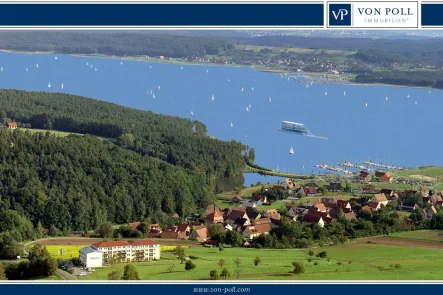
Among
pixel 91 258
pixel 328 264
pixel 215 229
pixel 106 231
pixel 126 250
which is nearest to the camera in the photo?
pixel 91 258

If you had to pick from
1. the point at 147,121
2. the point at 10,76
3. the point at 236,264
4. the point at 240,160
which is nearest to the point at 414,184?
the point at 240,160

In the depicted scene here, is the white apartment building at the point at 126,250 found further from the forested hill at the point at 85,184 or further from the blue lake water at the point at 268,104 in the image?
the blue lake water at the point at 268,104

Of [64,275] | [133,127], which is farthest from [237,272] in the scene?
[133,127]

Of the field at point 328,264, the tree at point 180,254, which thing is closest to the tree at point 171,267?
the field at point 328,264

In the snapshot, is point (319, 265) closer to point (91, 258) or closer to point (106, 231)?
point (91, 258)

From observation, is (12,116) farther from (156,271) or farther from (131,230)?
(156,271)

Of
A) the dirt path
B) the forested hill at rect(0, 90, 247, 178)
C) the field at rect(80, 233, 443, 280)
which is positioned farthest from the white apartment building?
the forested hill at rect(0, 90, 247, 178)

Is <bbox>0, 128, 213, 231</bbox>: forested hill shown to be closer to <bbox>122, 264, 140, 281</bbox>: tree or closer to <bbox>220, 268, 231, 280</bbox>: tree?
<bbox>122, 264, 140, 281</bbox>: tree
